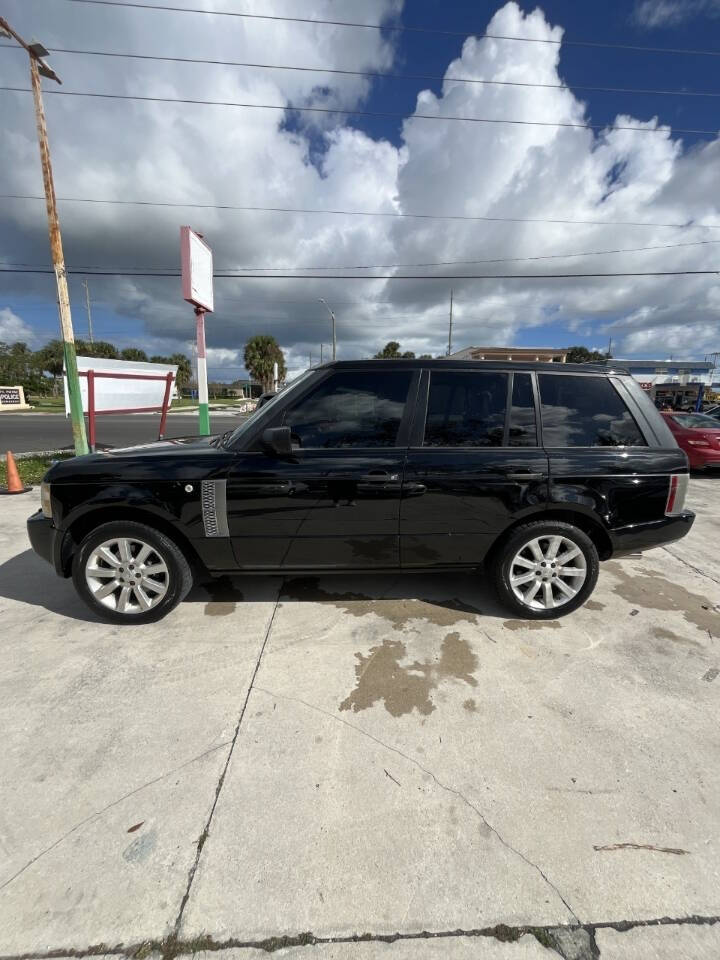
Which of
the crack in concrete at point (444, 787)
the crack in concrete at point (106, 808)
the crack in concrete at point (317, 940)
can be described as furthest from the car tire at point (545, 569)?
the crack in concrete at point (106, 808)

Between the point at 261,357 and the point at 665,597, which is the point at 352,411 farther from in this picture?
the point at 261,357

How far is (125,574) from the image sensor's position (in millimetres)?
2898

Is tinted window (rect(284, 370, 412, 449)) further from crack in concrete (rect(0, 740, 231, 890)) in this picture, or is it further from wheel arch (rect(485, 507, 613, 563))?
crack in concrete (rect(0, 740, 231, 890))

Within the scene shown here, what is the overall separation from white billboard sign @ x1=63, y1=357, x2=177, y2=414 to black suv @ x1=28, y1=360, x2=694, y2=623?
6.52 metres

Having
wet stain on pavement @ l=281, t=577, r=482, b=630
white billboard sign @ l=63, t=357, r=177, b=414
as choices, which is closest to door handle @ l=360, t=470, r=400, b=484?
wet stain on pavement @ l=281, t=577, r=482, b=630

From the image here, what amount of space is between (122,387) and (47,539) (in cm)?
702

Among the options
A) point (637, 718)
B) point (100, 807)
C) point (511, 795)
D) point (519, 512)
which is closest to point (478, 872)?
point (511, 795)

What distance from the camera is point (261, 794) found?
1.74 m

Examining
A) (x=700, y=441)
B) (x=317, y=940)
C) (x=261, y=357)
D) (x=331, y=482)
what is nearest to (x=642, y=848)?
(x=317, y=940)

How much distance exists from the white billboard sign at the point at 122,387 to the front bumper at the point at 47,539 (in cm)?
640

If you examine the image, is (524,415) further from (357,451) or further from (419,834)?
(419,834)

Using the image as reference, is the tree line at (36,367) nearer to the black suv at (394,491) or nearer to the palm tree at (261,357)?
the palm tree at (261,357)

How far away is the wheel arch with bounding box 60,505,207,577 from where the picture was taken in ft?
9.39

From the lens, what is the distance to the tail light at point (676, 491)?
293 centimetres
